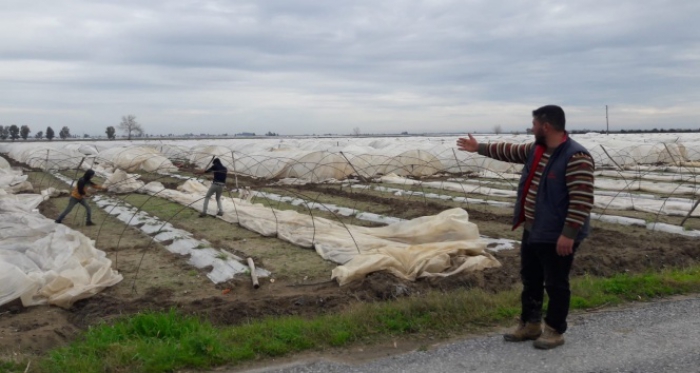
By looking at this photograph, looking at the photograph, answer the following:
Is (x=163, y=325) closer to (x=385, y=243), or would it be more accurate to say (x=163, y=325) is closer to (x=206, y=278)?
(x=206, y=278)

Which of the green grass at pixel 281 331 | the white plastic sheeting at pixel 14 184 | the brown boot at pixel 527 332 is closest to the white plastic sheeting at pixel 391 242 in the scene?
the green grass at pixel 281 331

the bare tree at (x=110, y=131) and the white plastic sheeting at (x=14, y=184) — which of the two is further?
the bare tree at (x=110, y=131)

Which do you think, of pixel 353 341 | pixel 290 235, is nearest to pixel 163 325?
pixel 353 341

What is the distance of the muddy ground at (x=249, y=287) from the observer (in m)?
5.18

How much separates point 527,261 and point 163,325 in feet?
8.73

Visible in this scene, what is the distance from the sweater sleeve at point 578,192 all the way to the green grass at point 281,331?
49.4 inches

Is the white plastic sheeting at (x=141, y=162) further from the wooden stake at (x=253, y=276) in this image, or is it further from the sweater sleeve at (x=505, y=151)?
the sweater sleeve at (x=505, y=151)

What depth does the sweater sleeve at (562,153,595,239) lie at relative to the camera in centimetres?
358

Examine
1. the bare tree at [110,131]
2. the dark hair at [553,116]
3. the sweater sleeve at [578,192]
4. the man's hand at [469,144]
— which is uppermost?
the bare tree at [110,131]

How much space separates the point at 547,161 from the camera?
12.4 ft

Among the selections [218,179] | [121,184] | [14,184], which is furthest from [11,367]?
[14,184]

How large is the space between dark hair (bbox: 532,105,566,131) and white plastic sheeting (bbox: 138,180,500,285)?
2.92 meters

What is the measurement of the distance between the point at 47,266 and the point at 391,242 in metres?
4.07

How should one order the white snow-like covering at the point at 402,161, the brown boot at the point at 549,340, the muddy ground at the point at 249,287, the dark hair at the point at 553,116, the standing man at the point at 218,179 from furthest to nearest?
the white snow-like covering at the point at 402,161, the standing man at the point at 218,179, the muddy ground at the point at 249,287, the brown boot at the point at 549,340, the dark hair at the point at 553,116
